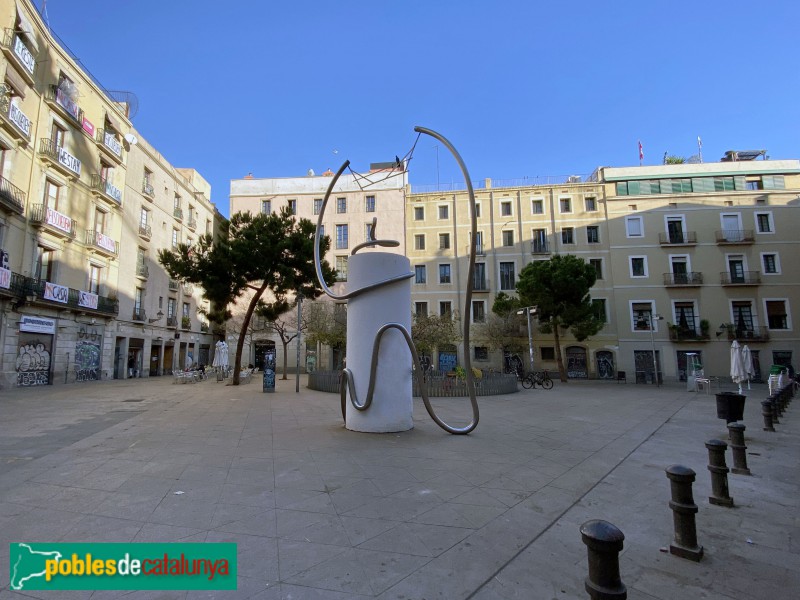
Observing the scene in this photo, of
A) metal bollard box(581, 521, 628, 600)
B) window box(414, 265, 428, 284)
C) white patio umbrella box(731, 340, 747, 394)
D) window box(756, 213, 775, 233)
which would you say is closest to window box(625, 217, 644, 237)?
window box(756, 213, 775, 233)

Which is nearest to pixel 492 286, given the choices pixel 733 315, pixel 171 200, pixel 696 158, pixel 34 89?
pixel 733 315

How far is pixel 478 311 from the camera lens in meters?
36.9

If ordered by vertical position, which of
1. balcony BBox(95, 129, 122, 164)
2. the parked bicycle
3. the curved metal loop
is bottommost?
the parked bicycle

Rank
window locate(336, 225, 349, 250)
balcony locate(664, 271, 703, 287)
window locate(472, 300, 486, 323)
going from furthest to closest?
window locate(336, 225, 349, 250) → window locate(472, 300, 486, 323) → balcony locate(664, 271, 703, 287)

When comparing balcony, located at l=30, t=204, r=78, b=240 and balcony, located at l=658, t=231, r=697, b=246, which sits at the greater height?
balcony, located at l=658, t=231, r=697, b=246

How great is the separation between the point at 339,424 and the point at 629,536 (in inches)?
267

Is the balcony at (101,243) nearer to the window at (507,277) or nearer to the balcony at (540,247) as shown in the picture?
the window at (507,277)

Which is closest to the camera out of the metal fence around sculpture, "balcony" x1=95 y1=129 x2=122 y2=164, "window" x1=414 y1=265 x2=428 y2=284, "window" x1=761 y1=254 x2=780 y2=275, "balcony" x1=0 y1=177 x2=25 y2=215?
the metal fence around sculpture

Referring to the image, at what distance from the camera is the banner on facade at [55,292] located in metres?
21.5

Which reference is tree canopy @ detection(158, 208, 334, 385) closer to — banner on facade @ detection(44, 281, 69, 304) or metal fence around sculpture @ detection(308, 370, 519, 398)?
metal fence around sculpture @ detection(308, 370, 519, 398)

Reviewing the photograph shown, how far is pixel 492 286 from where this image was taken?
37.0 m

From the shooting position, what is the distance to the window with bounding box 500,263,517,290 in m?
37.0

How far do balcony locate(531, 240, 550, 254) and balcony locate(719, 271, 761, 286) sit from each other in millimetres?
13146

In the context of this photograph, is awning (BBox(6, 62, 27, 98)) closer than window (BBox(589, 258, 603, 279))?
Yes
